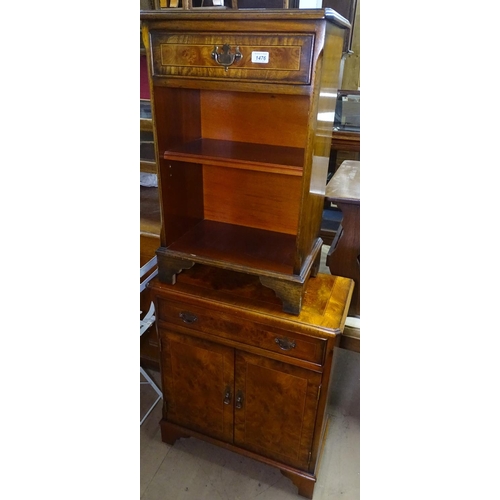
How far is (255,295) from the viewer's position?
5.01 feet

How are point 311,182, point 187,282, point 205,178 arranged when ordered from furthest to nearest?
point 205,178 < point 187,282 < point 311,182

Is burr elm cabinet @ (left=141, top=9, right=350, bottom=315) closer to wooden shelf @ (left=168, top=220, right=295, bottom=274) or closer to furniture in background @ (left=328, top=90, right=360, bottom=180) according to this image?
wooden shelf @ (left=168, top=220, right=295, bottom=274)

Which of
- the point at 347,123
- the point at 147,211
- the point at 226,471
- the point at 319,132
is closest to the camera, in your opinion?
the point at 319,132

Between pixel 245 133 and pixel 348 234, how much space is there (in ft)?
2.95

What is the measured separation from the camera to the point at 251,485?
181cm

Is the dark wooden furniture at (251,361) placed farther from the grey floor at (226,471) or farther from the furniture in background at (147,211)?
the furniture in background at (147,211)

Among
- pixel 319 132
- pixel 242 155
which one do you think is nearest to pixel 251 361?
pixel 242 155

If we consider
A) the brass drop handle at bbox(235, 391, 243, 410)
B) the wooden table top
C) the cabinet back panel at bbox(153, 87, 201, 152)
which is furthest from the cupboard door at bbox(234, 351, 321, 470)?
the wooden table top

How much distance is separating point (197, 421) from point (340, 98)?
111 inches

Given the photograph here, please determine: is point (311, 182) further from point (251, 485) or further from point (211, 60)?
point (251, 485)

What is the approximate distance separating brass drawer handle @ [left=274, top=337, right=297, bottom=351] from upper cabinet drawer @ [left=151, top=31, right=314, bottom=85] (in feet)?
2.88

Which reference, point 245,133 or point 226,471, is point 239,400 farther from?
point 245,133

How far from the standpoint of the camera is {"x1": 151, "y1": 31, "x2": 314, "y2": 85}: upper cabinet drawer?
1082mm
